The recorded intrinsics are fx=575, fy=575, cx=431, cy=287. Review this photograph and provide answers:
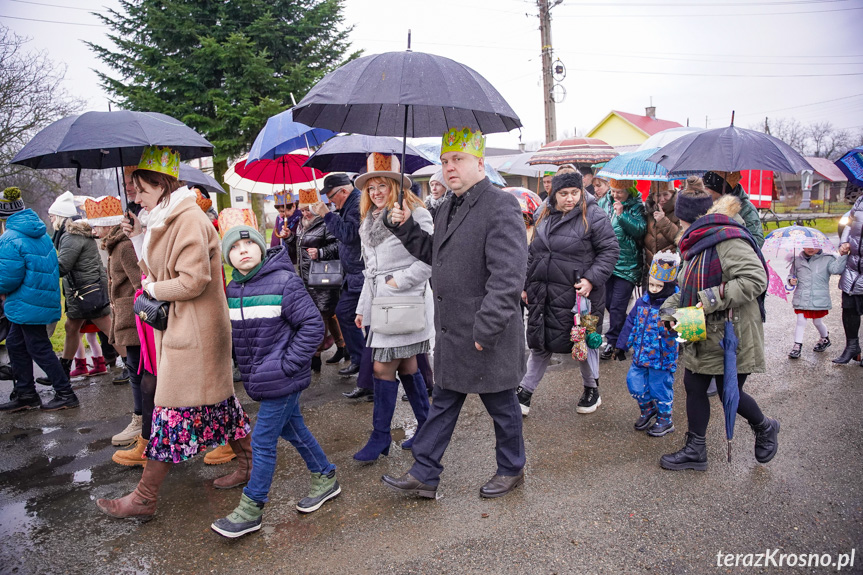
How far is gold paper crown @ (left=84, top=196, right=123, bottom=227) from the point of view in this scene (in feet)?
14.4

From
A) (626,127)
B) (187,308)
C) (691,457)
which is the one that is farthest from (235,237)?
(626,127)

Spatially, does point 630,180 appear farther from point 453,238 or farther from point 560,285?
point 453,238

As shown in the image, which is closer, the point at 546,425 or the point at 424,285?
the point at 424,285

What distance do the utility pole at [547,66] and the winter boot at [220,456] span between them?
1332 cm

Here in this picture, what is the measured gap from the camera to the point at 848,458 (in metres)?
3.80

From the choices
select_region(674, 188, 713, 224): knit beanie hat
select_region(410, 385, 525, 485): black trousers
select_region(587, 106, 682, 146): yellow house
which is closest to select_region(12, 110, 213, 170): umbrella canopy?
select_region(410, 385, 525, 485): black trousers

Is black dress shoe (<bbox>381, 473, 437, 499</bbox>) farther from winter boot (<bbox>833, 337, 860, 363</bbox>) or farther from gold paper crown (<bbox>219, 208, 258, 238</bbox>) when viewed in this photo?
winter boot (<bbox>833, 337, 860, 363</bbox>)

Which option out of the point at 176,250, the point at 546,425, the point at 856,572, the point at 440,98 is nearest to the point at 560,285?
the point at 546,425

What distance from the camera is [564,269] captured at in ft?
15.0

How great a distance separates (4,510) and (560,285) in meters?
4.08

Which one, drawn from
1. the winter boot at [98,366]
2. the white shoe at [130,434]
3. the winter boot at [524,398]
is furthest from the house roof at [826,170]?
the winter boot at [98,366]

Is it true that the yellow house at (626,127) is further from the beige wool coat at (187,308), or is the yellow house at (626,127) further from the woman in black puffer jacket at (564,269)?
the beige wool coat at (187,308)

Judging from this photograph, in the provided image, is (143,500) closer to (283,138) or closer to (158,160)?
(158,160)

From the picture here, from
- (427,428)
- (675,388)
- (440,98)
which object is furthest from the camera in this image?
(675,388)
